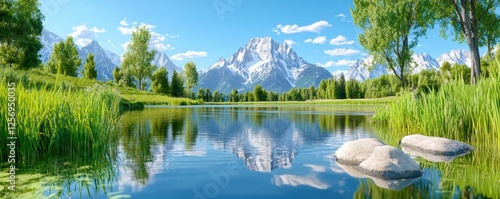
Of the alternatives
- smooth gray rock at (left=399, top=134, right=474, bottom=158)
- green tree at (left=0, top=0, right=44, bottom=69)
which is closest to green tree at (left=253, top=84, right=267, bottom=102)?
green tree at (left=0, top=0, right=44, bottom=69)

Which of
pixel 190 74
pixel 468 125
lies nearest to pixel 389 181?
pixel 468 125

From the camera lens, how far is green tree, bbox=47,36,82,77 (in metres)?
88.9

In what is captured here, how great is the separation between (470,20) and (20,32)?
4881cm

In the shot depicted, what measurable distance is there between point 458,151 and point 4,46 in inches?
2381

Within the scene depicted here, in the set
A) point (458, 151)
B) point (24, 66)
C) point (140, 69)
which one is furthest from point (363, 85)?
point (458, 151)

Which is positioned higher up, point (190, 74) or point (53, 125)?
point (190, 74)

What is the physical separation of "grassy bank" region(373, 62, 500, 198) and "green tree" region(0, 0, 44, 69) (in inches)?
1784

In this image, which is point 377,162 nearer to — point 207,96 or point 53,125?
point 53,125

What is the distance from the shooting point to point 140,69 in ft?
286

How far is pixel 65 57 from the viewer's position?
8975 centimetres

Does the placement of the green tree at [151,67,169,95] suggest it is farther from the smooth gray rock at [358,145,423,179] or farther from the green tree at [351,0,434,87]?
the smooth gray rock at [358,145,423,179]

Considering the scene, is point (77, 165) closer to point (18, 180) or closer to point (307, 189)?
point (18, 180)

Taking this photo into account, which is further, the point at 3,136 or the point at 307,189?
the point at 3,136

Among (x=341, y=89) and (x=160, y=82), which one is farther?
(x=341, y=89)
